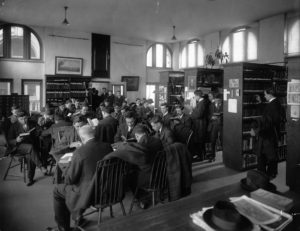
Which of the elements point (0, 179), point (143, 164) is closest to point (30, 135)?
point (0, 179)

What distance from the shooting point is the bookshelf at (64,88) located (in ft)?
36.3

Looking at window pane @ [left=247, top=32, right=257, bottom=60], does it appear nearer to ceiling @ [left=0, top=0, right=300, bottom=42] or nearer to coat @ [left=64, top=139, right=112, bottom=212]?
ceiling @ [left=0, top=0, right=300, bottom=42]

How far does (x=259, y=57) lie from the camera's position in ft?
32.0

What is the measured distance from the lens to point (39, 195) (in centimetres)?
400

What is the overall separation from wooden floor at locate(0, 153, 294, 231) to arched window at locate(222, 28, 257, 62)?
578 centimetres

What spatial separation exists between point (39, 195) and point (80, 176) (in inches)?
69.3

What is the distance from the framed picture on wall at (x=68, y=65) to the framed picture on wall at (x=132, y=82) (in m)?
2.21

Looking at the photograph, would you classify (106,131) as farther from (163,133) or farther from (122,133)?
(163,133)

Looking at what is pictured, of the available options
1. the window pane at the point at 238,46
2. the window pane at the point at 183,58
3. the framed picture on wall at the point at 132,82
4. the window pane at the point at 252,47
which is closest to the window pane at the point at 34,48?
the framed picture on wall at the point at 132,82

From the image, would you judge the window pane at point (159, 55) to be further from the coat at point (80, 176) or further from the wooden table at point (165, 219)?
the wooden table at point (165, 219)

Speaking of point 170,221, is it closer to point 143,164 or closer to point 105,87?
point 143,164

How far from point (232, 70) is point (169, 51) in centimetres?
922

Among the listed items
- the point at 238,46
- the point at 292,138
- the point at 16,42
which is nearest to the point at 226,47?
the point at 238,46

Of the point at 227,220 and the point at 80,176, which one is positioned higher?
the point at 227,220
